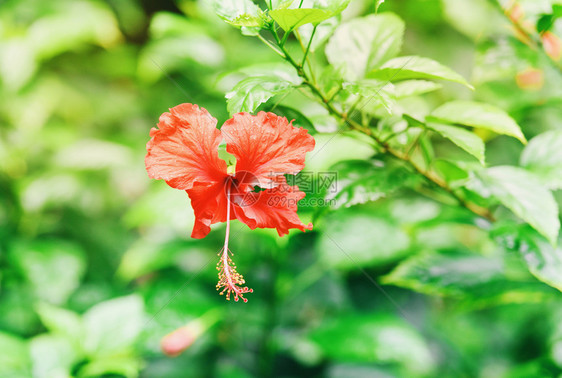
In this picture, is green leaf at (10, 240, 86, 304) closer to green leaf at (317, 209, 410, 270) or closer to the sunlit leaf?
the sunlit leaf

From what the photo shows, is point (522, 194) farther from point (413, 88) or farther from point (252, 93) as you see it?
point (252, 93)

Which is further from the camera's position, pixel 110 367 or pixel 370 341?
pixel 370 341

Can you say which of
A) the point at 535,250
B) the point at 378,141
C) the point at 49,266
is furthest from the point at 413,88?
the point at 49,266

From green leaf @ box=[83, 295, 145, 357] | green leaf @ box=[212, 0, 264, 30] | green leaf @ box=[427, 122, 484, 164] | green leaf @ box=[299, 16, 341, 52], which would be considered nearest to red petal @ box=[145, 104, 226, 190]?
green leaf @ box=[212, 0, 264, 30]

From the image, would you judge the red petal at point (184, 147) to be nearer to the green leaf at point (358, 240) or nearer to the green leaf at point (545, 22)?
the green leaf at point (358, 240)

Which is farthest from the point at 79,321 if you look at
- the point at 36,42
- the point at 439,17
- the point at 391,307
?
the point at 439,17

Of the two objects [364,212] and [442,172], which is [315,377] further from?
[442,172]
